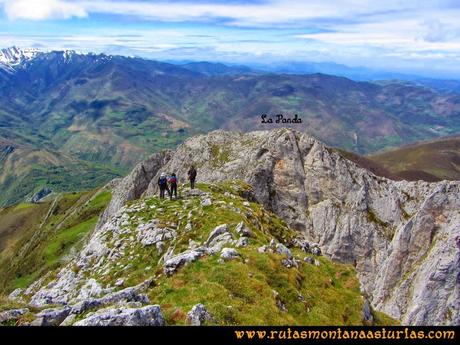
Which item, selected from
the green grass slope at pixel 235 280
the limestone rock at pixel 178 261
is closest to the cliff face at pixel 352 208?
the green grass slope at pixel 235 280

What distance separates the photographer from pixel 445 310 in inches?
2388

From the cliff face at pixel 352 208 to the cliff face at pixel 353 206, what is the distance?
7.2 inches

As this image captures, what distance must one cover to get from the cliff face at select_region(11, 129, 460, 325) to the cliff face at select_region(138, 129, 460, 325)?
0.18 metres

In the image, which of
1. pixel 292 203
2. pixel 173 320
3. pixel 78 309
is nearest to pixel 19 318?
pixel 78 309

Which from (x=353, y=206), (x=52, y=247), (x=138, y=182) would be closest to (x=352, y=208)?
(x=353, y=206)

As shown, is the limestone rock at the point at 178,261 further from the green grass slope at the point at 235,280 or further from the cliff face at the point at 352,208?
the cliff face at the point at 352,208

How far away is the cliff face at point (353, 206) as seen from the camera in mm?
69750

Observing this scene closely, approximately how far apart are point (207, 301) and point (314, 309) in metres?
8.98
